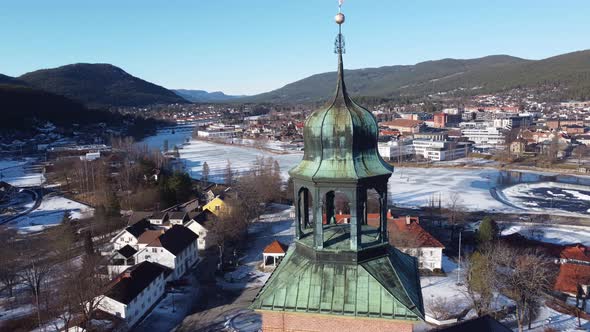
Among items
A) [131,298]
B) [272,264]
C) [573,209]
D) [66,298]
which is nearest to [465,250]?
[272,264]

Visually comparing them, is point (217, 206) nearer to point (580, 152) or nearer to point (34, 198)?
point (34, 198)

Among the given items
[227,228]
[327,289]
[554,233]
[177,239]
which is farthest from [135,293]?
[554,233]

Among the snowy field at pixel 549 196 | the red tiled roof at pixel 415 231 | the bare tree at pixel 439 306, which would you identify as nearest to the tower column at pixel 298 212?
the bare tree at pixel 439 306

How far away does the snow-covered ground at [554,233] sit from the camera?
3459cm

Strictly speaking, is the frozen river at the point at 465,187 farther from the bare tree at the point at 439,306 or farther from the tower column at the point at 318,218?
the tower column at the point at 318,218

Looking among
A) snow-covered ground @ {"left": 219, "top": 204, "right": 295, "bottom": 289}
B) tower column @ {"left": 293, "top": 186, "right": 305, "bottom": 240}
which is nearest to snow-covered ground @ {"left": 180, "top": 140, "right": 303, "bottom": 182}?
snow-covered ground @ {"left": 219, "top": 204, "right": 295, "bottom": 289}

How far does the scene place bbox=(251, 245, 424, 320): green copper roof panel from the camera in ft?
21.1

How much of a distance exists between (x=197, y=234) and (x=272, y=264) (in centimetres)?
808

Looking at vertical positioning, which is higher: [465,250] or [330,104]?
[330,104]

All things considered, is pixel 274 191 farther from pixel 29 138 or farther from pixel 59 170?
pixel 29 138

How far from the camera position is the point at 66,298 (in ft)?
71.1

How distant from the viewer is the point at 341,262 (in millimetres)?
6836

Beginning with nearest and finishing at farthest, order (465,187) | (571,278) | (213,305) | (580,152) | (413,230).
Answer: (571,278)
(213,305)
(413,230)
(465,187)
(580,152)

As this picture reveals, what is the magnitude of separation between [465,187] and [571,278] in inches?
1368
